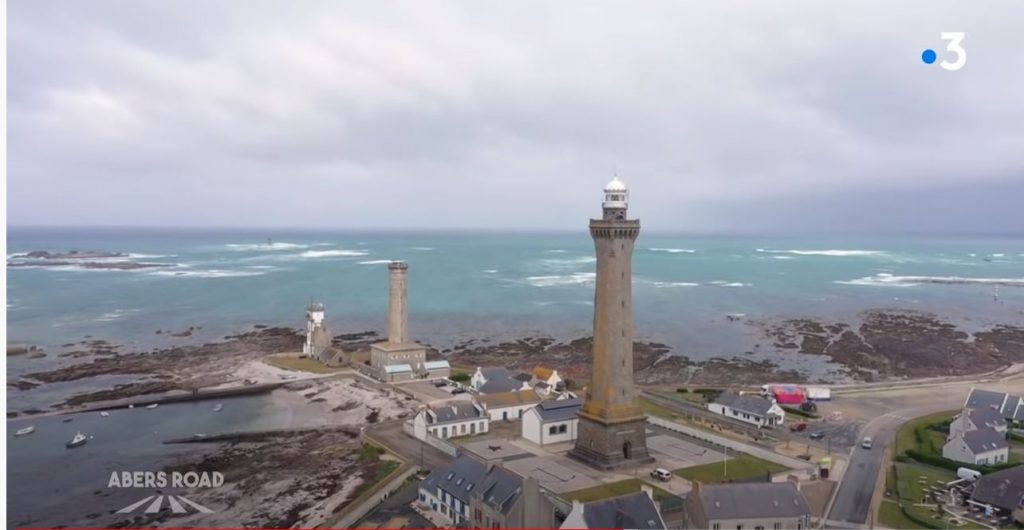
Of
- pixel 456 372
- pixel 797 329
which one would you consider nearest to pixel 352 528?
pixel 456 372

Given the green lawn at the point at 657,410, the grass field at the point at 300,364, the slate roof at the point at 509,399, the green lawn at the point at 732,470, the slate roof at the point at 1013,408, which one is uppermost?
the slate roof at the point at 1013,408

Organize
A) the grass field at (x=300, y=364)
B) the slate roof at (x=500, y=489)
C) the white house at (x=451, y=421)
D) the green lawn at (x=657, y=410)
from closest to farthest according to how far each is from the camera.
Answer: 1. the slate roof at (x=500, y=489)
2. the white house at (x=451, y=421)
3. the green lawn at (x=657, y=410)
4. the grass field at (x=300, y=364)

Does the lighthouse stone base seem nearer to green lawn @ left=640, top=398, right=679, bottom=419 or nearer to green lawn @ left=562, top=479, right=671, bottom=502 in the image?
green lawn @ left=562, top=479, right=671, bottom=502

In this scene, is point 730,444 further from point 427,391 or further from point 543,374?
point 427,391

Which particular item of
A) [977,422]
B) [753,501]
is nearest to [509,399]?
[753,501]

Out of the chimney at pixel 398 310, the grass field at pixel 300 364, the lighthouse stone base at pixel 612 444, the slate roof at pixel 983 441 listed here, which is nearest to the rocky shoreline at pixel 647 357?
the grass field at pixel 300 364

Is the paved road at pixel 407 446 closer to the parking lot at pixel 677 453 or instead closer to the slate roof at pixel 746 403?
the parking lot at pixel 677 453

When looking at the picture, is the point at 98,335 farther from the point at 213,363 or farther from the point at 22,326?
the point at 213,363
